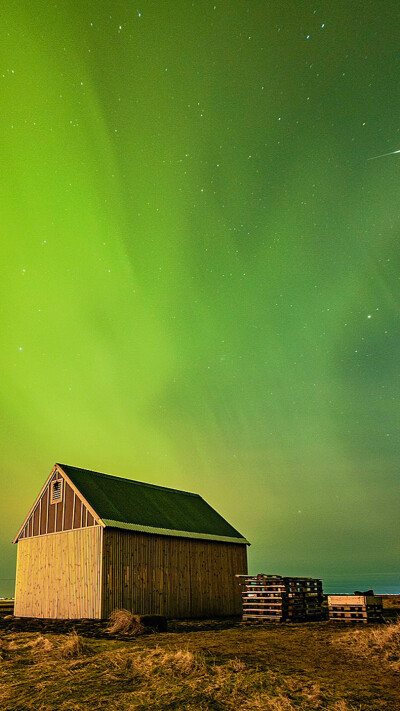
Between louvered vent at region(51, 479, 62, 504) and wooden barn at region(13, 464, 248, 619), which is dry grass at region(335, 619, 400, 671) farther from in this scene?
louvered vent at region(51, 479, 62, 504)

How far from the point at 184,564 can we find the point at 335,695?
20.3m

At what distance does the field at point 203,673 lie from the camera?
1248cm

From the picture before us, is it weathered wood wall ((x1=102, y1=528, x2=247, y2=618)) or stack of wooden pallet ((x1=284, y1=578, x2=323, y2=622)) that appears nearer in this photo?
weathered wood wall ((x1=102, y1=528, x2=247, y2=618))

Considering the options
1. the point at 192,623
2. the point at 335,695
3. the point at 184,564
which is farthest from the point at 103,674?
the point at 184,564

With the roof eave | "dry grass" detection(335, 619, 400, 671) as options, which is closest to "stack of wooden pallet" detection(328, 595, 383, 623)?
"dry grass" detection(335, 619, 400, 671)

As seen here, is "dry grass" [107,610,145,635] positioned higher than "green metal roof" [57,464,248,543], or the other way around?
"green metal roof" [57,464,248,543]

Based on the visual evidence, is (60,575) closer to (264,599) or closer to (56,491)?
(56,491)

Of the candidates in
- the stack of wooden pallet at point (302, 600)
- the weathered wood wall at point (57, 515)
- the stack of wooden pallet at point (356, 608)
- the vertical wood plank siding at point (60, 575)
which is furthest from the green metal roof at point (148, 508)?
the stack of wooden pallet at point (356, 608)

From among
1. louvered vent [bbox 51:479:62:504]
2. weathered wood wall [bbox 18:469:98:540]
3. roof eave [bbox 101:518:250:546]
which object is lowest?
roof eave [bbox 101:518:250:546]

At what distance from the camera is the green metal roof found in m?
29.5

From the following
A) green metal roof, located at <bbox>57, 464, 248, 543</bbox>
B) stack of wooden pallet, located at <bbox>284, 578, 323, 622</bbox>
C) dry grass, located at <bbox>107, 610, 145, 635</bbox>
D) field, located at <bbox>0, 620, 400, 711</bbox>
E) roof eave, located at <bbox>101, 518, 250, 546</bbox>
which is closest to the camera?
field, located at <bbox>0, 620, 400, 711</bbox>

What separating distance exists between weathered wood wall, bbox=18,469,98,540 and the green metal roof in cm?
63

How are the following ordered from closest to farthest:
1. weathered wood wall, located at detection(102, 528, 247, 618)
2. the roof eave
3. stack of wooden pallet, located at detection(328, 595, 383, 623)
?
stack of wooden pallet, located at detection(328, 595, 383, 623) < weathered wood wall, located at detection(102, 528, 247, 618) < the roof eave

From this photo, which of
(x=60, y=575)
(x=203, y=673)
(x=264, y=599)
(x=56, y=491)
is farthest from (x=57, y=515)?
(x=203, y=673)
